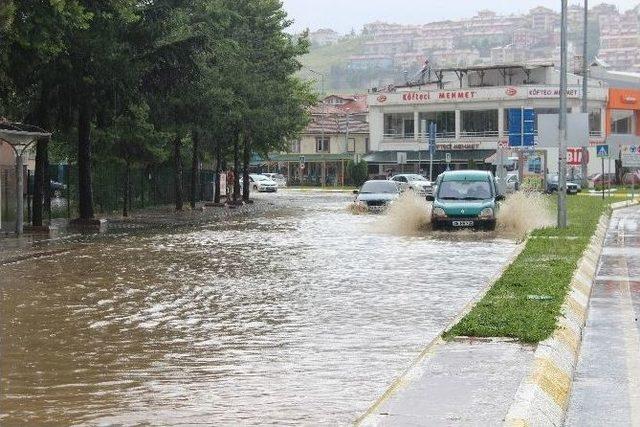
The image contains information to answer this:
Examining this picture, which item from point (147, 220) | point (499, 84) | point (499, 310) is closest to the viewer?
point (499, 310)

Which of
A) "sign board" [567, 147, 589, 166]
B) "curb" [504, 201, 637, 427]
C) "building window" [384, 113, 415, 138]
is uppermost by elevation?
"building window" [384, 113, 415, 138]

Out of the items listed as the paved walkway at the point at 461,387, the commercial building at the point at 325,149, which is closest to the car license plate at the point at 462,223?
the paved walkway at the point at 461,387

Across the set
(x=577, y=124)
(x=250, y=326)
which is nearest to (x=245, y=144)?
(x=577, y=124)

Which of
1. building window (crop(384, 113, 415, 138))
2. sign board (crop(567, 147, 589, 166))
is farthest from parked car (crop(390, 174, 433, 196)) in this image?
sign board (crop(567, 147, 589, 166))

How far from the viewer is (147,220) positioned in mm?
40062

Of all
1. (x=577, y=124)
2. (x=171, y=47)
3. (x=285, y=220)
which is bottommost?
(x=285, y=220)

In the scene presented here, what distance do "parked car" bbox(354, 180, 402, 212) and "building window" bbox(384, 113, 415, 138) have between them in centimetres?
5917

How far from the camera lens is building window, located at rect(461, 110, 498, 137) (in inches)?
4011

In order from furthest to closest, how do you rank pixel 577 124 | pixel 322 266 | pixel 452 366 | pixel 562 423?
pixel 577 124
pixel 322 266
pixel 452 366
pixel 562 423

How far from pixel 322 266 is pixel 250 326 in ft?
27.0

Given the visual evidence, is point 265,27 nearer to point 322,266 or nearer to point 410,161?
point 322,266

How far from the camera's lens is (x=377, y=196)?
4775 cm

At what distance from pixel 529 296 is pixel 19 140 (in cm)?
1737

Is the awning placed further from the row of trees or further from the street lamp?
the street lamp
